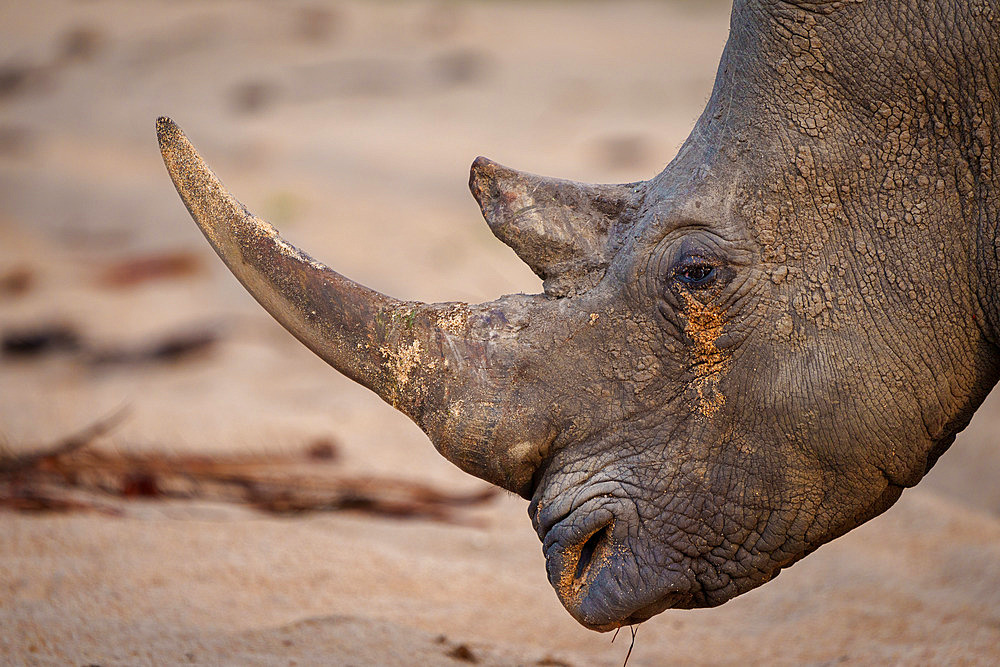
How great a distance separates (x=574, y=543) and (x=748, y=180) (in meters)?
0.92

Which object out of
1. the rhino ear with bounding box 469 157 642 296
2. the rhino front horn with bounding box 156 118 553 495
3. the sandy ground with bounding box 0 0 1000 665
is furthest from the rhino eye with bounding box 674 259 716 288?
the sandy ground with bounding box 0 0 1000 665

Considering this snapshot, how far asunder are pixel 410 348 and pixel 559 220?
1.60 feet

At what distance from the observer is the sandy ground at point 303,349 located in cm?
338

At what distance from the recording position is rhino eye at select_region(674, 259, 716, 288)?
2482 millimetres

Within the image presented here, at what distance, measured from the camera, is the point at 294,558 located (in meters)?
3.89

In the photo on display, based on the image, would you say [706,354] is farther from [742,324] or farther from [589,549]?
[589,549]

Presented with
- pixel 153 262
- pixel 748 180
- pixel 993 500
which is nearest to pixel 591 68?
pixel 153 262

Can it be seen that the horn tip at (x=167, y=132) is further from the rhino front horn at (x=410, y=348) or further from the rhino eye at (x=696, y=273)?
the rhino eye at (x=696, y=273)

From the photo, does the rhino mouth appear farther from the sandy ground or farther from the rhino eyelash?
the sandy ground

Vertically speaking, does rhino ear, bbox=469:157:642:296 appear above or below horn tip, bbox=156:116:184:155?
below

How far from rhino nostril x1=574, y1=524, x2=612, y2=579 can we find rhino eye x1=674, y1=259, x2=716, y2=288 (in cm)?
60

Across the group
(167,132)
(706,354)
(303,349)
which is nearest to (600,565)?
(706,354)


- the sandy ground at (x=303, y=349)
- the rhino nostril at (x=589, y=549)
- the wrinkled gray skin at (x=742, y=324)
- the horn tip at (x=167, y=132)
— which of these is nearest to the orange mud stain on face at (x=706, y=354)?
the wrinkled gray skin at (x=742, y=324)

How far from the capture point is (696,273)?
2.50 m
